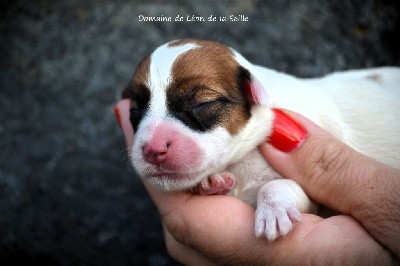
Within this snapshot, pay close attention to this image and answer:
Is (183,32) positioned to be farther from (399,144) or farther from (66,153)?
(399,144)

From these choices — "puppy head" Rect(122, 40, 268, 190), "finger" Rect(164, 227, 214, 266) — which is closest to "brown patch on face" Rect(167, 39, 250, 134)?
"puppy head" Rect(122, 40, 268, 190)

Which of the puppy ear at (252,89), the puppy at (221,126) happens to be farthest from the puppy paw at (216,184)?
the puppy ear at (252,89)

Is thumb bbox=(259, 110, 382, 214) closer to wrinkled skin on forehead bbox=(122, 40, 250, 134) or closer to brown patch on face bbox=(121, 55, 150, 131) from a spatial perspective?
wrinkled skin on forehead bbox=(122, 40, 250, 134)

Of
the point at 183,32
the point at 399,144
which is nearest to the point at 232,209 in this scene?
the point at 399,144

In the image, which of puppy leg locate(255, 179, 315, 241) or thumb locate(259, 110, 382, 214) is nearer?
puppy leg locate(255, 179, 315, 241)

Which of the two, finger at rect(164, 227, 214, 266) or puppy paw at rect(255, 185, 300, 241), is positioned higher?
puppy paw at rect(255, 185, 300, 241)

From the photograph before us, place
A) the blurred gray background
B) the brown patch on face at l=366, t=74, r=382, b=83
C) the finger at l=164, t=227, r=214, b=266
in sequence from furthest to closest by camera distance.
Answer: the blurred gray background → the brown patch on face at l=366, t=74, r=382, b=83 → the finger at l=164, t=227, r=214, b=266

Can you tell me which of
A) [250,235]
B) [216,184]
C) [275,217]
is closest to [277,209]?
[275,217]

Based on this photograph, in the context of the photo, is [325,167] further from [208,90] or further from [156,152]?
[156,152]
